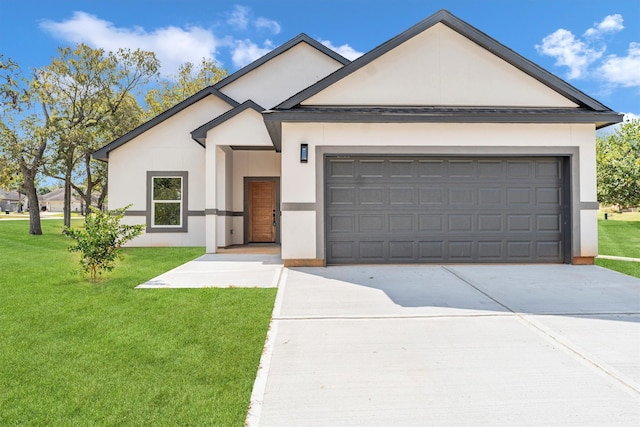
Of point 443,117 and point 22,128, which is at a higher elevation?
point 22,128

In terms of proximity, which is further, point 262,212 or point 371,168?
point 262,212

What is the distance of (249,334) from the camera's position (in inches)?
148

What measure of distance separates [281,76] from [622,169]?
2619 centimetres

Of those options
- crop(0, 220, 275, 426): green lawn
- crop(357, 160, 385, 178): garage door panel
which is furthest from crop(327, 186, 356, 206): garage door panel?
crop(0, 220, 275, 426): green lawn

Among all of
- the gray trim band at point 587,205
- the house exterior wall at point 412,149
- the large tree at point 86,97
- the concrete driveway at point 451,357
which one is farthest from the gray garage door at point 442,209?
the large tree at point 86,97

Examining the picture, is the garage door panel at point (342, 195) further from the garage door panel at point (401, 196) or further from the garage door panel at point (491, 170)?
the garage door panel at point (491, 170)

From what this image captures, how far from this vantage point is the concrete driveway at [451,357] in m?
2.42

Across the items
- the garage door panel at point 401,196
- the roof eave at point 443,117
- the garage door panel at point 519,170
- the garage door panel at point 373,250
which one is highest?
the roof eave at point 443,117

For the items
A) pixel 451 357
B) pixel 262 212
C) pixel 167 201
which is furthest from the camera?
pixel 262 212

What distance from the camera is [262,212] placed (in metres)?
13.5

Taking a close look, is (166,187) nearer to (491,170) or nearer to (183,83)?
(491,170)

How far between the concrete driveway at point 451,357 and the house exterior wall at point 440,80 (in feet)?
13.9

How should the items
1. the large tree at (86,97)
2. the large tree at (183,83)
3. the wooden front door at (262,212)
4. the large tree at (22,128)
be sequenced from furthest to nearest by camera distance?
the large tree at (183,83) → the large tree at (86,97) → the large tree at (22,128) → the wooden front door at (262,212)

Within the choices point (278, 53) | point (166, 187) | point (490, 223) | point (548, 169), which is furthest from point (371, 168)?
point (166, 187)
